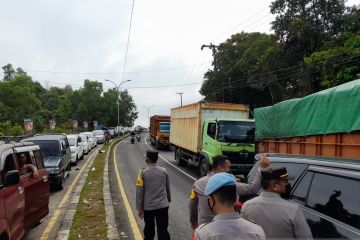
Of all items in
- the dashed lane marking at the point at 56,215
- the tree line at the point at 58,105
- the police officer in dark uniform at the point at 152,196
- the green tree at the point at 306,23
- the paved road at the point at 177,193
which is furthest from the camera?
the tree line at the point at 58,105

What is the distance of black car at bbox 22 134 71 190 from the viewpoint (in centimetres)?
1403

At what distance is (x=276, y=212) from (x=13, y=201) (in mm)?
4218

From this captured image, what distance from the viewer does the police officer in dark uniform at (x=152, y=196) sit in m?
6.09

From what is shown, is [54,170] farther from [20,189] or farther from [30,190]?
[20,189]

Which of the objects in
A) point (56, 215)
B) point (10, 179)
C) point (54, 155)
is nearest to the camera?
point (10, 179)

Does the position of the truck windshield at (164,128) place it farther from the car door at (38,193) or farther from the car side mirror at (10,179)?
the car side mirror at (10,179)

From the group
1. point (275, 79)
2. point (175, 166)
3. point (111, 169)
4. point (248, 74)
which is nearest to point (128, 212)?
point (111, 169)

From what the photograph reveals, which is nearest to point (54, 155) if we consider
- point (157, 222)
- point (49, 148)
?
point (49, 148)

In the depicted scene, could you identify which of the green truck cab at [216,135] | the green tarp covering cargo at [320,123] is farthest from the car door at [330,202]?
the green truck cab at [216,135]

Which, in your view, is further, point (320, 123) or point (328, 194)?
point (320, 123)

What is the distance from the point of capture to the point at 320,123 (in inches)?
347

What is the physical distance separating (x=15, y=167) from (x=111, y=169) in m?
14.3

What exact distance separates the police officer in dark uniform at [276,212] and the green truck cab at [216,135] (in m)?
12.1

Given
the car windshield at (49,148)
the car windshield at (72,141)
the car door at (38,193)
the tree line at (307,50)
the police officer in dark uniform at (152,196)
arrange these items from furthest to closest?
1. the tree line at (307,50)
2. the car windshield at (72,141)
3. the car windshield at (49,148)
4. the car door at (38,193)
5. the police officer in dark uniform at (152,196)
